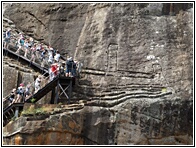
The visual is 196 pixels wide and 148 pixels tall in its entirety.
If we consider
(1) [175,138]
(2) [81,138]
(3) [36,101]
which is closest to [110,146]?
(2) [81,138]

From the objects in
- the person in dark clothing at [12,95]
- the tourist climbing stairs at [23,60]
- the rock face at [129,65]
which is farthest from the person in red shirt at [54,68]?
the person in dark clothing at [12,95]

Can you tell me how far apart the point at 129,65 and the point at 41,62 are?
15.1ft

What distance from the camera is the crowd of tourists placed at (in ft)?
68.2

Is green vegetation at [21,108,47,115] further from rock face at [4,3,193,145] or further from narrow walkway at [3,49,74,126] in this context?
rock face at [4,3,193,145]

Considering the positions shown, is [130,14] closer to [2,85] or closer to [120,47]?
[120,47]

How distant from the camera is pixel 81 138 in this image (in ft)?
63.2

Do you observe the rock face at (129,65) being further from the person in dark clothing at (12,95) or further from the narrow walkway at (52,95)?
the person in dark clothing at (12,95)

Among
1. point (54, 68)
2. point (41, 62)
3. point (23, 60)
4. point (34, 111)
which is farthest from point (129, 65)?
point (23, 60)

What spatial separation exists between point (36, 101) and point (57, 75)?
1494 mm

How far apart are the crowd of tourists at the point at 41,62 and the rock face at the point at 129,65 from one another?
942 millimetres

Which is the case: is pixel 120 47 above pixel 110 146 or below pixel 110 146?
above

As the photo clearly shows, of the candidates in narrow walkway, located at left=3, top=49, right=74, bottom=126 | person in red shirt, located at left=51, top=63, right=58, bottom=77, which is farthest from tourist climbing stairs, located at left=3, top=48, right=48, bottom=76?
narrow walkway, located at left=3, top=49, right=74, bottom=126

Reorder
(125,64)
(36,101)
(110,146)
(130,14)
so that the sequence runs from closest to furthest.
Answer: (110,146) < (36,101) < (125,64) < (130,14)

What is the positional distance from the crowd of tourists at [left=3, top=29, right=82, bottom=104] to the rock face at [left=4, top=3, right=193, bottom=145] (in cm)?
94
